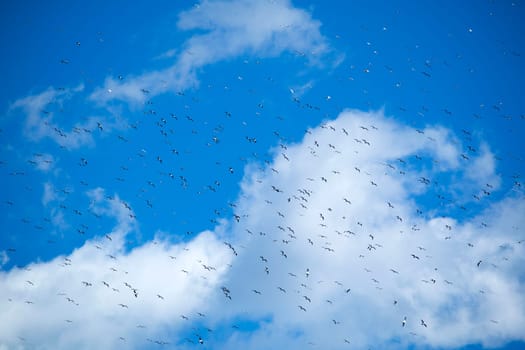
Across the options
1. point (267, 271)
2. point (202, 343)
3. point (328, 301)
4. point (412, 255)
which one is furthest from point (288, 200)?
point (202, 343)

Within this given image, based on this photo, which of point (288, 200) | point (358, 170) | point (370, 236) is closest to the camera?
point (358, 170)

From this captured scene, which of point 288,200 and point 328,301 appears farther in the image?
point 288,200

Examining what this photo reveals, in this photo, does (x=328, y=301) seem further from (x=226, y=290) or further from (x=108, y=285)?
(x=108, y=285)

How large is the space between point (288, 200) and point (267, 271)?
8186 millimetres

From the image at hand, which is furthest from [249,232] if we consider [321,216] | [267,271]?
[321,216]

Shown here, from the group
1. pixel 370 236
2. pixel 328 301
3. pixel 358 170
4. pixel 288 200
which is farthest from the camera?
pixel 370 236

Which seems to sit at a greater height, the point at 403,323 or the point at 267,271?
the point at 267,271

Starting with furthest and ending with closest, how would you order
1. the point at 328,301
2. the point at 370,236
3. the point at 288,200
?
the point at 370,236 → the point at 288,200 → the point at 328,301

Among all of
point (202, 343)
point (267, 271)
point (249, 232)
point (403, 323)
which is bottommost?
point (202, 343)

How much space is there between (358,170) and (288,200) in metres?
9.03

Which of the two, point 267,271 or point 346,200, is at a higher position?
point 346,200

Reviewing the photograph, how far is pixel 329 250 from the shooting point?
4403 cm

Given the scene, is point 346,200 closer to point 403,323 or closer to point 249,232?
point 249,232

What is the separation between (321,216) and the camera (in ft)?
150
